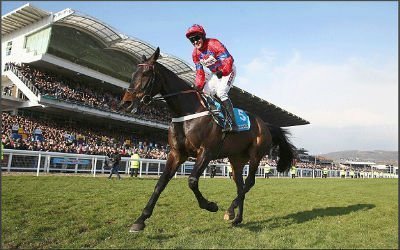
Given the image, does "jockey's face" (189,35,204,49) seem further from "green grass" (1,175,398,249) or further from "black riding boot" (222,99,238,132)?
"green grass" (1,175,398,249)

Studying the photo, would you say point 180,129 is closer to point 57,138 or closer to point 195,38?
point 195,38

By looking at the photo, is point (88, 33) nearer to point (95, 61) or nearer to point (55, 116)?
point (95, 61)

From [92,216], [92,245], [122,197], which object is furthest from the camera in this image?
[122,197]

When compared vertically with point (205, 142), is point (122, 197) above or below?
below

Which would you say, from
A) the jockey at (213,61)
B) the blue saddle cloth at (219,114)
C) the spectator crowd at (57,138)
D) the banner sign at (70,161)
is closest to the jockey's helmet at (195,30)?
the jockey at (213,61)

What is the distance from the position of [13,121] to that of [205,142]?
64.7ft

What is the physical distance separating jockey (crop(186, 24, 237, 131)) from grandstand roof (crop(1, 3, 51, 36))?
26.0 m

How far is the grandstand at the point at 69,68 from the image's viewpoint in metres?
25.5

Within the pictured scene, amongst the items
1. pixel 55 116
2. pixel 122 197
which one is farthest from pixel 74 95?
pixel 122 197

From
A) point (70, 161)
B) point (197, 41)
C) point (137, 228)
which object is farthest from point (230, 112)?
point (70, 161)

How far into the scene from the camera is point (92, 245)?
12.1ft

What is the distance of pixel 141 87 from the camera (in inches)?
170

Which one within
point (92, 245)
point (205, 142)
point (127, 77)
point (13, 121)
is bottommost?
point (92, 245)

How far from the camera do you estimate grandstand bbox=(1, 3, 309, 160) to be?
83.6 ft
